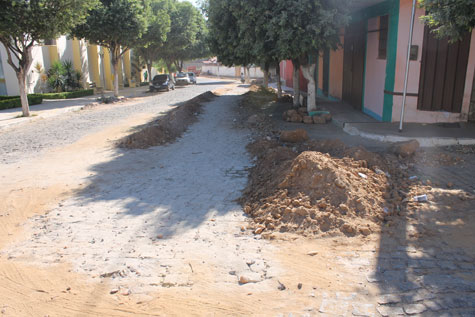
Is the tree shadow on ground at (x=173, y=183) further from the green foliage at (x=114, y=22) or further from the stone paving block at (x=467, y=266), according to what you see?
the green foliage at (x=114, y=22)

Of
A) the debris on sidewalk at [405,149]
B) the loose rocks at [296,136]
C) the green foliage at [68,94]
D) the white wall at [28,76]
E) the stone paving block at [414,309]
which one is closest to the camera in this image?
the stone paving block at [414,309]

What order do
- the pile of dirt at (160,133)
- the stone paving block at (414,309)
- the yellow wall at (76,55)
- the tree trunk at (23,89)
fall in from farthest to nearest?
the yellow wall at (76,55) → the tree trunk at (23,89) → the pile of dirt at (160,133) → the stone paving block at (414,309)

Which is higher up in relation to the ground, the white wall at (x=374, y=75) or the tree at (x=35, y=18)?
the tree at (x=35, y=18)

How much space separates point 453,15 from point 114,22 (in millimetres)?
20165

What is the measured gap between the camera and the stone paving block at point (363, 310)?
11.3ft

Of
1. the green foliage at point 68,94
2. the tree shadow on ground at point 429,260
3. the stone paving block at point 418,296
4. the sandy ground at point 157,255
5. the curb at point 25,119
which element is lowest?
the sandy ground at point 157,255

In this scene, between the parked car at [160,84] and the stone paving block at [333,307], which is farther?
the parked car at [160,84]

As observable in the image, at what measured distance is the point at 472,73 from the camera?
378 inches

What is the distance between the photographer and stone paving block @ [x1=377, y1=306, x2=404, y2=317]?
135 inches

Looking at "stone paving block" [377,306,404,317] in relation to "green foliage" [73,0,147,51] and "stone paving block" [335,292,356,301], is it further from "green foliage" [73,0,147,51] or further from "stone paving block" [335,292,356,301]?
"green foliage" [73,0,147,51]

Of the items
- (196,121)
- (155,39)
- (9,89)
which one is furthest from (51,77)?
(196,121)

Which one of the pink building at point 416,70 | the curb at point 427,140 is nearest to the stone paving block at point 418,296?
the curb at point 427,140

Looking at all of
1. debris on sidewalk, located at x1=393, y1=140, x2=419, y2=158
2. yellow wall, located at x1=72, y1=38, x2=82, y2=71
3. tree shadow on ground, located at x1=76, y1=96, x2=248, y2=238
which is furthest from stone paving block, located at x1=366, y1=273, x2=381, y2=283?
yellow wall, located at x1=72, y1=38, x2=82, y2=71

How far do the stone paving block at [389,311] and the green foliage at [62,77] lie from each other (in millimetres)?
28533
